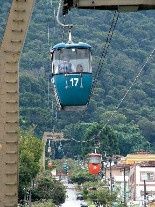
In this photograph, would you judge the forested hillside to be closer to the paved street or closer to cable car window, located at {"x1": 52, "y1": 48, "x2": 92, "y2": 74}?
the paved street

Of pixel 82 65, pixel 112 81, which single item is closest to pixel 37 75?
pixel 112 81

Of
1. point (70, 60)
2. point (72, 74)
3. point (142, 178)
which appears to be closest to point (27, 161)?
point (70, 60)

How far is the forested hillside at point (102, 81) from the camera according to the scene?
114500mm

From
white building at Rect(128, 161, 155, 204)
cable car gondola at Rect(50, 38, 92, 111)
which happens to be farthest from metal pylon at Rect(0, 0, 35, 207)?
white building at Rect(128, 161, 155, 204)

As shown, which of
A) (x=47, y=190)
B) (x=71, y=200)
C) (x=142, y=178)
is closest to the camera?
(x=47, y=190)

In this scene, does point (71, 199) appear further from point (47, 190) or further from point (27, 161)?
point (27, 161)

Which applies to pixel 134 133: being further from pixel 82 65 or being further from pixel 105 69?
pixel 82 65

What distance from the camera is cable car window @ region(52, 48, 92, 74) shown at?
1335cm

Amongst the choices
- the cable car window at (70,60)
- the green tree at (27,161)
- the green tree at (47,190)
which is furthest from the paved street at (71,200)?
the cable car window at (70,60)

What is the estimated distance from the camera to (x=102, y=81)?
5153 inches

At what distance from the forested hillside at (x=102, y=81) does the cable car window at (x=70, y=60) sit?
82.2 metres

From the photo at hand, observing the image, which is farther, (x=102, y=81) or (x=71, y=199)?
(x=102, y=81)

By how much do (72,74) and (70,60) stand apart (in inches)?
10.8

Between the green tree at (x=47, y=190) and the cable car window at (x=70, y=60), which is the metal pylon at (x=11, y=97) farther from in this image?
the green tree at (x=47, y=190)
